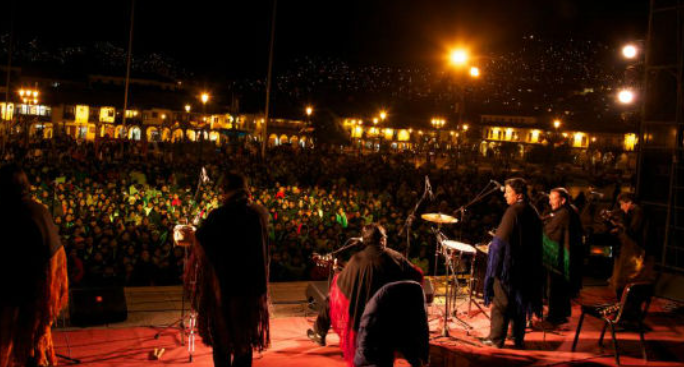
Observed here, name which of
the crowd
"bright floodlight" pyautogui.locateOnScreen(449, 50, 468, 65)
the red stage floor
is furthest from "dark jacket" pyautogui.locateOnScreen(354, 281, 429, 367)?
"bright floodlight" pyautogui.locateOnScreen(449, 50, 468, 65)

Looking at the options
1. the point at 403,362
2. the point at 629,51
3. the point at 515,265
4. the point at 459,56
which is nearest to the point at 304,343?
the point at 403,362

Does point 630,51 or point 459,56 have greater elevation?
point 630,51

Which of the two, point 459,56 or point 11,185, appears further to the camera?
point 459,56

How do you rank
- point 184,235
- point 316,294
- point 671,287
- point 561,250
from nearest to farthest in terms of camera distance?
point 184,235, point 561,250, point 316,294, point 671,287

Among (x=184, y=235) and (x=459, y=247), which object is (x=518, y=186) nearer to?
(x=459, y=247)

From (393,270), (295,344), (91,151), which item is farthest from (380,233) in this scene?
(91,151)

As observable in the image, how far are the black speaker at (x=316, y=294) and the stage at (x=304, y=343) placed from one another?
114 millimetres

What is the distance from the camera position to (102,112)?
42656 millimetres

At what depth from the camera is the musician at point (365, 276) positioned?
13.0ft

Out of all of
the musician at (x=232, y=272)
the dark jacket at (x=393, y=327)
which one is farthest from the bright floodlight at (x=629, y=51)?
the musician at (x=232, y=272)

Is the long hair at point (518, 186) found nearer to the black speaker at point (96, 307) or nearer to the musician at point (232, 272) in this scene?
Answer: the musician at point (232, 272)

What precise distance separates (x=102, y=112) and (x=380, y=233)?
43.0m

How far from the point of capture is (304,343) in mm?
5602

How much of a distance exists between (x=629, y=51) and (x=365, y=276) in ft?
27.1
